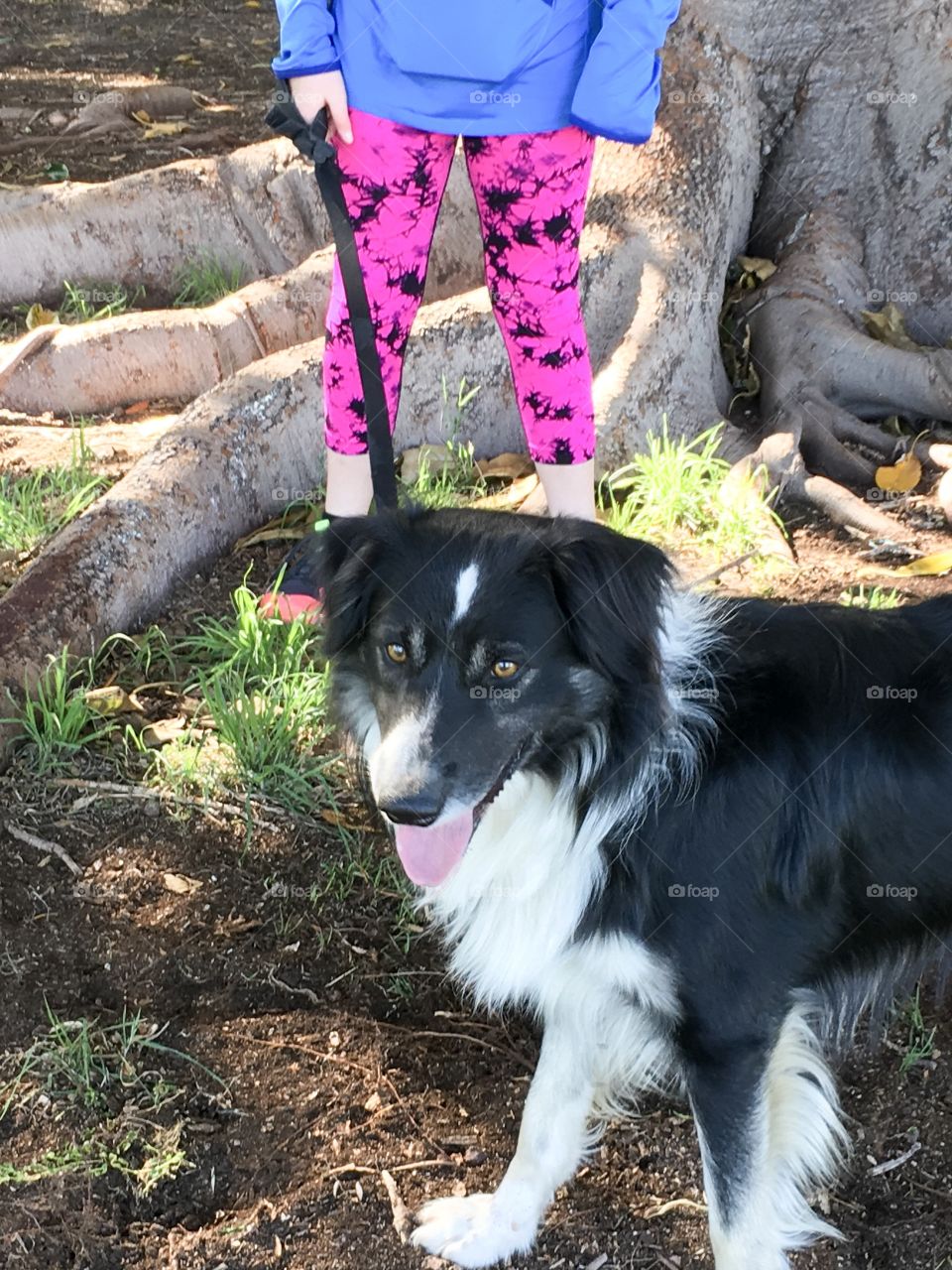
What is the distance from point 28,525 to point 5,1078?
1973mm

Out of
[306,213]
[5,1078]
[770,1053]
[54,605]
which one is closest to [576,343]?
[54,605]

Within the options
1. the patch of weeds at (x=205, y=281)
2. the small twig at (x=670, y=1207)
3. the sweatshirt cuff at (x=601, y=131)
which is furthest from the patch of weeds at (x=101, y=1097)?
the patch of weeds at (x=205, y=281)

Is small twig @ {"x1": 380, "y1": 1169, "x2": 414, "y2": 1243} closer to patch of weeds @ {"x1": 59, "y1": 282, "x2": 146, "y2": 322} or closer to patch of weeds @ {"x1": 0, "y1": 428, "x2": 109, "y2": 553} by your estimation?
patch of weeds @ {"x1": 0, "y1": 428, "x2": 109, "y2": 553}

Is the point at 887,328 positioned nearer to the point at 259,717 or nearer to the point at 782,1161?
the point at 259,717

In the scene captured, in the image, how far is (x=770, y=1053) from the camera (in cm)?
219

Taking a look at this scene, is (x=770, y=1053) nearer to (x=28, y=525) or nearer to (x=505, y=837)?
(x=505, y=837)

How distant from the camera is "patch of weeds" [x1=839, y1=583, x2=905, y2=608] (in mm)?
3574

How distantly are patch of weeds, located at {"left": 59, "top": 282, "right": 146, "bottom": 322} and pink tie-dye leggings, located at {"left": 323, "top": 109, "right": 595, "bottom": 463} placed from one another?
95.6 inches

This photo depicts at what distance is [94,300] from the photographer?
5.45 m

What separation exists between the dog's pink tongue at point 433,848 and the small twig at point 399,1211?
70cm

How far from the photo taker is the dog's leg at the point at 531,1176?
94.4 inches

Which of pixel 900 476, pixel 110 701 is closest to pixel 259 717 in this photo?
pixel 110 701

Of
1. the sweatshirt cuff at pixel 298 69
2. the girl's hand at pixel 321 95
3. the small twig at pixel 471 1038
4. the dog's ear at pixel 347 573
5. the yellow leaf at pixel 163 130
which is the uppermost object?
the sweatshirt cuff at pixel 298 69

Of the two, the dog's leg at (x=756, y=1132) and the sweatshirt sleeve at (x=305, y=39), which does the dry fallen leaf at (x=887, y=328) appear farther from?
the dog's leg at (x=756, y=1132)
